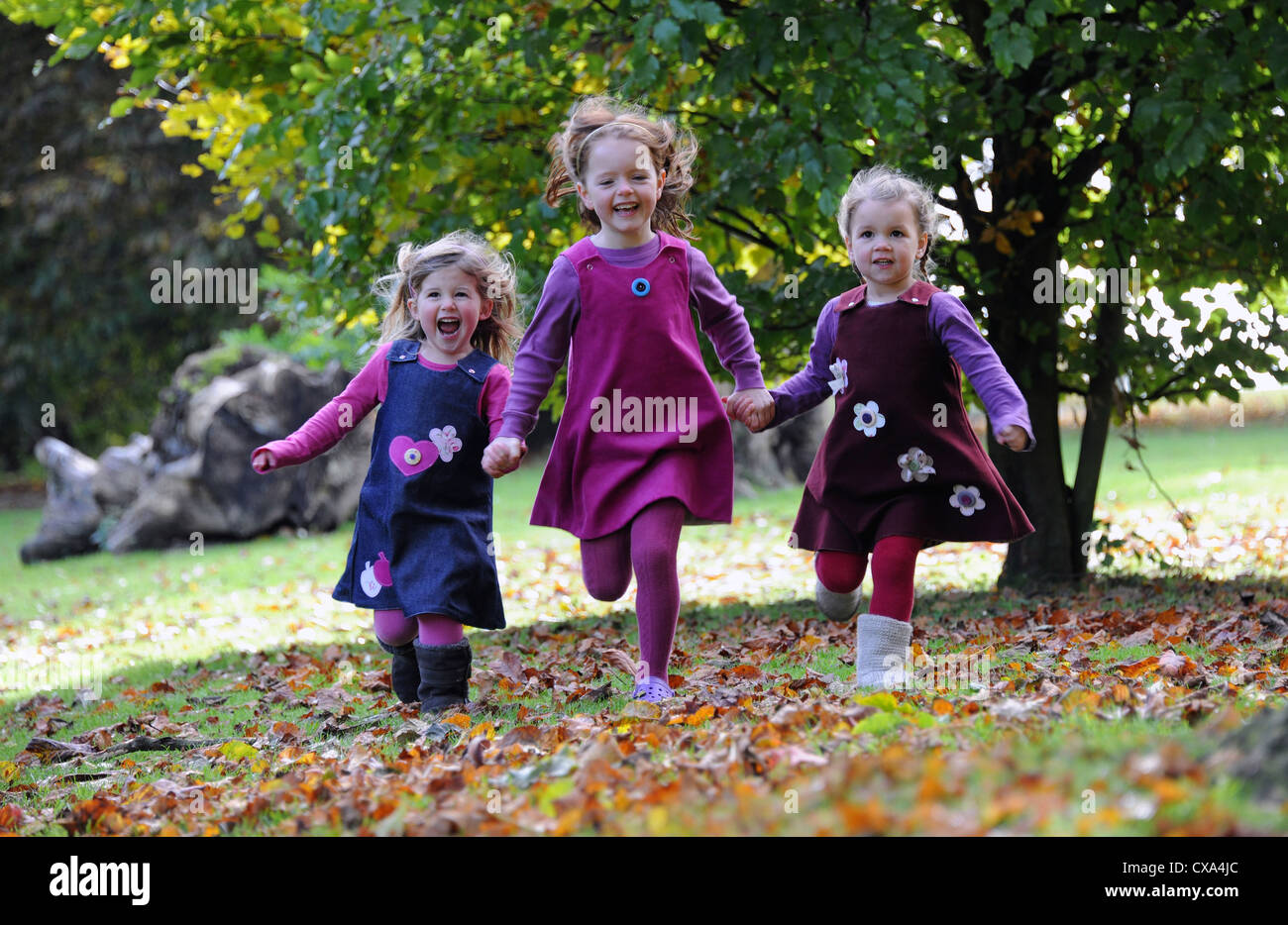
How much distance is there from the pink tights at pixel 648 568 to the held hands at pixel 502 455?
15.4 inches

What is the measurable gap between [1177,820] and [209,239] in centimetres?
2645

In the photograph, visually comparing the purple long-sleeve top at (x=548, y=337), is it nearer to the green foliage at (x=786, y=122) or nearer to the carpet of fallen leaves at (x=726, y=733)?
the carpet of fallen leaves at (x=726, y=733)

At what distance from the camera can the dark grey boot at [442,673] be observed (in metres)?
4.51

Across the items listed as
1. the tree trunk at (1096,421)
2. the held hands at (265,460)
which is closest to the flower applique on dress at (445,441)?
the held hands at (265,460)

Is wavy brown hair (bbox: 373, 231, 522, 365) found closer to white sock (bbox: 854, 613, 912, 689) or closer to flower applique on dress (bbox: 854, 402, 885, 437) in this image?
flower applique on dress (bbox: 854, 402, 885, 437)

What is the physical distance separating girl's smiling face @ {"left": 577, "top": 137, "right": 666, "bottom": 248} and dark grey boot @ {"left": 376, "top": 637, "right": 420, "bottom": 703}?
1721 millimetres

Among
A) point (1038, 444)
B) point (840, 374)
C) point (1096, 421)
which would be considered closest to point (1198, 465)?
point (1096, 421)

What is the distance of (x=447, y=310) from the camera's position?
15.2ft

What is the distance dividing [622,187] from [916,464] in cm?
136

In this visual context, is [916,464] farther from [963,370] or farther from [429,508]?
[429,508]

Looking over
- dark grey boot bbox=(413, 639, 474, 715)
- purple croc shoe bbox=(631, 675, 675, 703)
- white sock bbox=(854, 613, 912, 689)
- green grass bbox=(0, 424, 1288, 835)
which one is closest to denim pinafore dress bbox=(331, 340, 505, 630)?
dark grey boot bbox=(413, 639, 474, 715)
